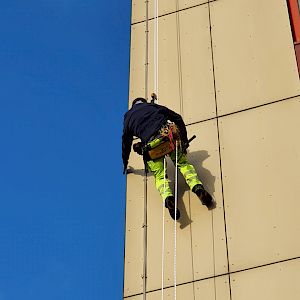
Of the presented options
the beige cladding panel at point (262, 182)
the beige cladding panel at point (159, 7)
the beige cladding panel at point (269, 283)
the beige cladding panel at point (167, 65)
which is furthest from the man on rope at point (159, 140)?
the beige cladding panel at point (159, 7)

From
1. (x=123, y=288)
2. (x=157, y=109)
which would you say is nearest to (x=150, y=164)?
(x=157, y=109)

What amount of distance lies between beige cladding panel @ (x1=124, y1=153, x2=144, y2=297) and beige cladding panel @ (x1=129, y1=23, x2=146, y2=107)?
1262 millimetres

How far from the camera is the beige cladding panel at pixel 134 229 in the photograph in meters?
7.34

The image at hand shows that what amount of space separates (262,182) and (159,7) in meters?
4.50

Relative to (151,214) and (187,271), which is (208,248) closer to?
(187,271)

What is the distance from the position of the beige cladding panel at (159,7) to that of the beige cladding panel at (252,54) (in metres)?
0.79

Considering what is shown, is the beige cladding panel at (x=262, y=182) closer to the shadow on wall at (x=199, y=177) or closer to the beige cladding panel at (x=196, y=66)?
the shadow on wall at (x=199, y=177)

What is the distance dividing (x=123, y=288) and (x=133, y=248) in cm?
56

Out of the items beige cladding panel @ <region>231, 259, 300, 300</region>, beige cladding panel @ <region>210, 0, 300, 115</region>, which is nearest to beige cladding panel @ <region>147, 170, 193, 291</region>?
beige cladding panel @ <region>231, 259, 300, 300</region>

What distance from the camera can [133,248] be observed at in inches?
300

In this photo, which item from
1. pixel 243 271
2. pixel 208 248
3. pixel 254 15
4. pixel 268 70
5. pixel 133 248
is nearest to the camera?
pixel 243 271

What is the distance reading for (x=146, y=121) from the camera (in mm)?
7352

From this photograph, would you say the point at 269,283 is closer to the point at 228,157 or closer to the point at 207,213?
the point at 207,213

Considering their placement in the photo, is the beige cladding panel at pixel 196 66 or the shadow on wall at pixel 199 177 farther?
the beige cladding panel at pixel 196 66
